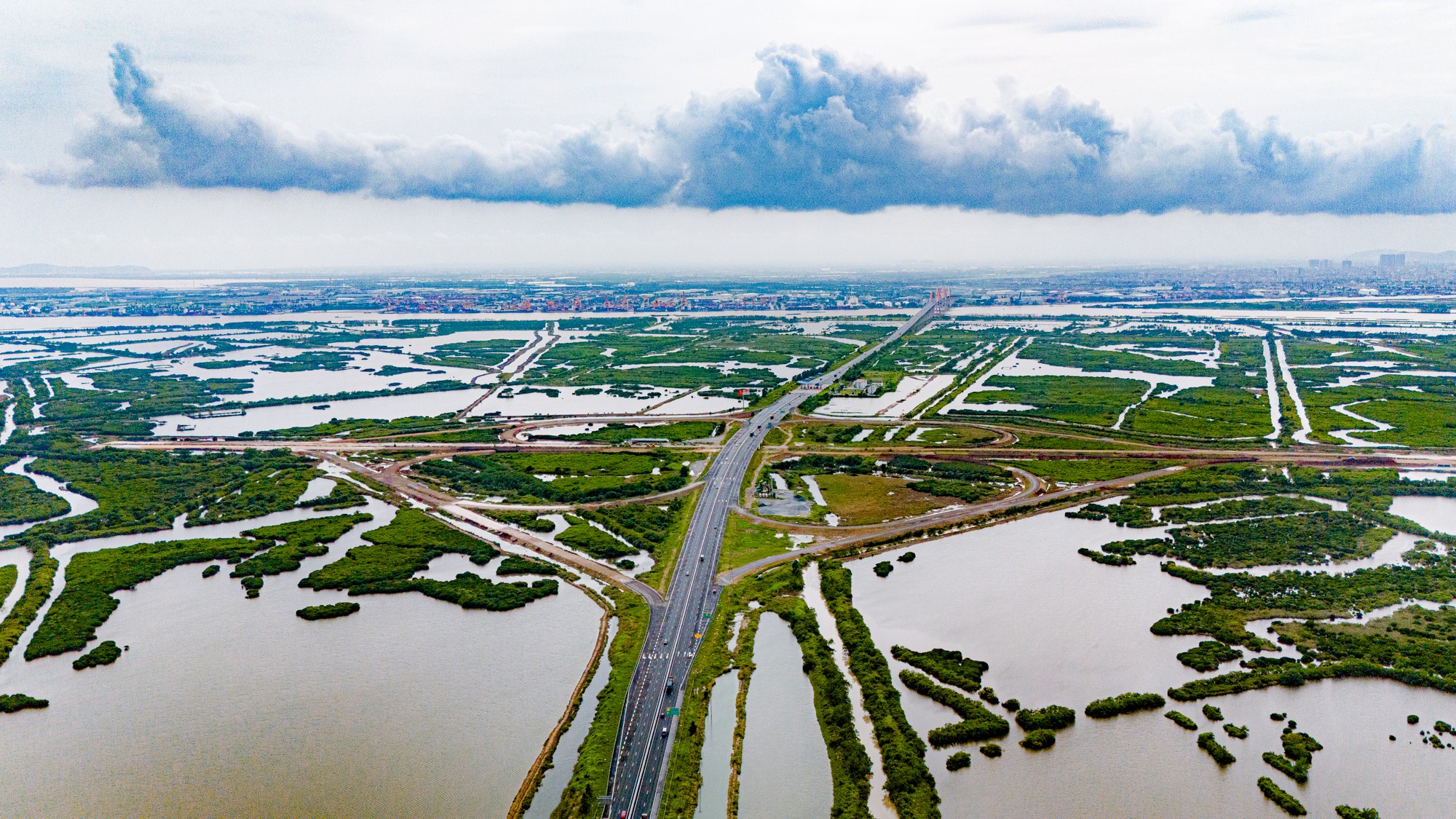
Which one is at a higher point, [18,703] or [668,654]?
[668,654]

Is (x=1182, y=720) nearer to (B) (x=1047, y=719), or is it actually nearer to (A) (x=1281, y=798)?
(A) (x=1281, y=798)

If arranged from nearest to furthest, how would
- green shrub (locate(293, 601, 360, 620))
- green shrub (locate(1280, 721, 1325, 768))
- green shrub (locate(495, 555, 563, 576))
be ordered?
green shrub (locate(1280, 721, 1325, 768))
green shrub (locate(293, 601, 360, 620))
green shrub (locate(495, 555, 563, 576))

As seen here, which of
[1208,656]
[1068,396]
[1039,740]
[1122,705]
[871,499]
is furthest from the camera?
[1068,396]

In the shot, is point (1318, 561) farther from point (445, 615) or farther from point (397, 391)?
point (397, 391)

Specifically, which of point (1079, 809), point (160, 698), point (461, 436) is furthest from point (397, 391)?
point (1079, 809)

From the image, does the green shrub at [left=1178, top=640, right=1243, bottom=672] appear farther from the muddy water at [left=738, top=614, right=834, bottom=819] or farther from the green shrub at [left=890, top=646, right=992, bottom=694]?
the muddy water at [left=738, top=614, right=834, bottom=819]

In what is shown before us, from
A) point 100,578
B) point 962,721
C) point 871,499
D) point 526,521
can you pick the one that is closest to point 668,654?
point 962,721

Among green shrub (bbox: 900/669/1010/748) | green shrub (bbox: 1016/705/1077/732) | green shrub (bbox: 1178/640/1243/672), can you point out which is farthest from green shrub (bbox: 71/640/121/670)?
green shrub (bbox: 1178/640/1243/672)
